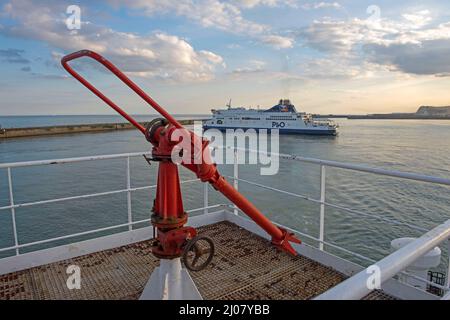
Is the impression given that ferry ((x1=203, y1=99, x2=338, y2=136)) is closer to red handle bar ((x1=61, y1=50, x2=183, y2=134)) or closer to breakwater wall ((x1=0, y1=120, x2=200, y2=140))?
breakwater wall ((x1=0, y1=120, x2=200, y2=140))

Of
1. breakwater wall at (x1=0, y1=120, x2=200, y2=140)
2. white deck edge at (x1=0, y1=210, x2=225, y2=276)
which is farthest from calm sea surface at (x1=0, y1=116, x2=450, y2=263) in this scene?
breakwater wall at (x1=0, y1=120, x2=200, y2=140)

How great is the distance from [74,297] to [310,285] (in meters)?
1.93

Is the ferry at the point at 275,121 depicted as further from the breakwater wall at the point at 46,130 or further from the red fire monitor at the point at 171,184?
the red fire monitor at the point at 171,184

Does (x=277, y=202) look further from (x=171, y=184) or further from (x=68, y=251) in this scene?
(x=171, y=184)

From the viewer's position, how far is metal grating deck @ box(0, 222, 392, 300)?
2.71 metres

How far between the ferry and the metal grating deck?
47.2 metres

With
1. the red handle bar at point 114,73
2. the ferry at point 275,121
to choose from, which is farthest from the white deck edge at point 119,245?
the ferry at point 275,121

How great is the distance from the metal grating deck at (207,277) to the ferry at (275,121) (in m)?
47.2

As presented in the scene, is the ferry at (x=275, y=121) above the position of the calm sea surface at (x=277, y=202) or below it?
above

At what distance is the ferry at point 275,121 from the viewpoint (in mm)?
50494

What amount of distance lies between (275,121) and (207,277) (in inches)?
2058

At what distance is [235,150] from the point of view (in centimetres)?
405

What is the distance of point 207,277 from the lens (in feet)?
9.73
